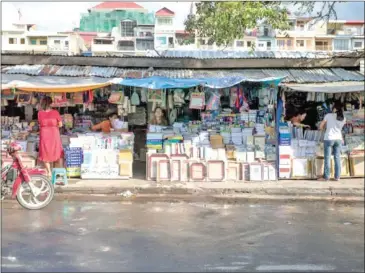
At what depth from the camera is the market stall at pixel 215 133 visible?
9.73m

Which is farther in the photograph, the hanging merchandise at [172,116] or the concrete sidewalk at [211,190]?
the hanging merchandise at [172,116]

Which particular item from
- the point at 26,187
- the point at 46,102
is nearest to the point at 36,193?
the point at 26,187

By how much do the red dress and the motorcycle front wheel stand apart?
2.01 m

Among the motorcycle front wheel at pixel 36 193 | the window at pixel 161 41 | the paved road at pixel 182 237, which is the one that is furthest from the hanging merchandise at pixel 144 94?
the window at pixel 161 41

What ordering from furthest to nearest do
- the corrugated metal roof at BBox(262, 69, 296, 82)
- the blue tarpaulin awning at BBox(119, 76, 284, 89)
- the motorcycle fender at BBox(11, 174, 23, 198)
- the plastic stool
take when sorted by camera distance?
1. the corrugated metal roof at BBox(262, 69, 296, 82)
2. the blue tarpaulin awning at BBox(119, 76, 284, 89)
3. the plastic stool
4. the motorcycle fender at BBox(11, 174, 23, 198)

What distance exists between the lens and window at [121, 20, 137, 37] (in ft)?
229

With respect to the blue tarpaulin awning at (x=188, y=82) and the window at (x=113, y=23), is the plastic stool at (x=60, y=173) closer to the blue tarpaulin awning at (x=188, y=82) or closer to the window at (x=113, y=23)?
the blue tarpaulin awning at (x=188, y=82)

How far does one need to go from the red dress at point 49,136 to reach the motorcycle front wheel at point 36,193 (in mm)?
2006

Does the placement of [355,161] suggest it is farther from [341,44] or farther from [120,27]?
[120,27]

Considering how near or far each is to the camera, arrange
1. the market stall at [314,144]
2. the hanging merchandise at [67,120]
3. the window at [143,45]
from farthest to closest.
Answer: the window at [143,45] < the hanging merchandise at [67,120] < the market stall at [314,144]

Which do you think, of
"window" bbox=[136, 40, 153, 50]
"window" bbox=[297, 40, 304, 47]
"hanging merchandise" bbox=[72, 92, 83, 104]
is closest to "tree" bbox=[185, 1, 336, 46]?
"hanging merchandise" bbox=[72, 92, 83, 104]

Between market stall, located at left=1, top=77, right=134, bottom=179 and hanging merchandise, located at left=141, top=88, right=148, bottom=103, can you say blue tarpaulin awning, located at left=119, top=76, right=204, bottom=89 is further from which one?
hanging merchandise, located at left=141, top=88, right=148, bottom=103

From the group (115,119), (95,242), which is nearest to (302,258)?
(95,242)

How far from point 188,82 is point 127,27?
207 ft
